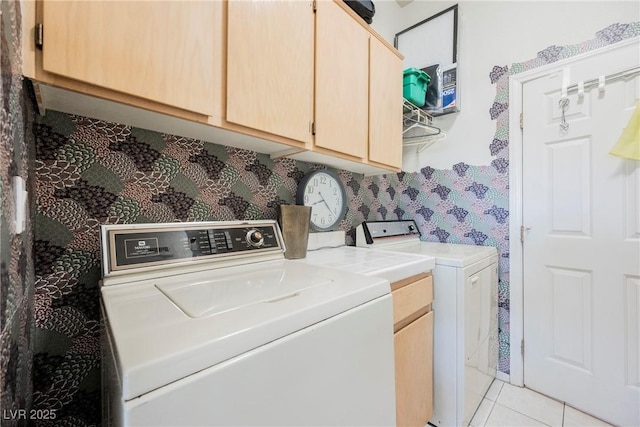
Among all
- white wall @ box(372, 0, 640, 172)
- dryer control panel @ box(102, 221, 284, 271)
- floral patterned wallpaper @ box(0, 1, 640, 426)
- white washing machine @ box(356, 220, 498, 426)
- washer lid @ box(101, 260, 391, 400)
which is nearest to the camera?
washer lid @ box(101, 260, 391, 400)

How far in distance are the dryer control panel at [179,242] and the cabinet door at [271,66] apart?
1.30ft

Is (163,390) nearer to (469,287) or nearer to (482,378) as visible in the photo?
(469,287)

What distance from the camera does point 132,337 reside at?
44cm

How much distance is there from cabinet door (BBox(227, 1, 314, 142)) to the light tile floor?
6.05 ft

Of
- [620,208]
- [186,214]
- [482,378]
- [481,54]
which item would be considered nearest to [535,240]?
[620,208]

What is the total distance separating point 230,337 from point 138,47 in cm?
78

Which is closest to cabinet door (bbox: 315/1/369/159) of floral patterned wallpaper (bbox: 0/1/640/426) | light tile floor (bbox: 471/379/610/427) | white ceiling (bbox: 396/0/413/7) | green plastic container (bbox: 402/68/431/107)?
floral patterned wallpaper (bbox: 0/1/640/426)

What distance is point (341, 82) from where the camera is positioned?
1.30 meters

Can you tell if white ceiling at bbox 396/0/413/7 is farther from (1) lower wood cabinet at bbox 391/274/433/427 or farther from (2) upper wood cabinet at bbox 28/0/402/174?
(1) lower wood cabinet at bbox 391/274/433/427

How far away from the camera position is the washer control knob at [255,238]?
106 cm

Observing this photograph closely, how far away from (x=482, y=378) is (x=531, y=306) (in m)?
0.59

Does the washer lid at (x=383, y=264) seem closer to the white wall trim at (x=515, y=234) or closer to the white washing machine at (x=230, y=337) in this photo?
the white washing machine at (x=230, y=337)

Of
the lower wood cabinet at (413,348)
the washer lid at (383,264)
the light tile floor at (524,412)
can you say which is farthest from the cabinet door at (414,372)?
the light tile floor at (524,412)

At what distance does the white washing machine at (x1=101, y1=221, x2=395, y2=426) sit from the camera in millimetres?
399
